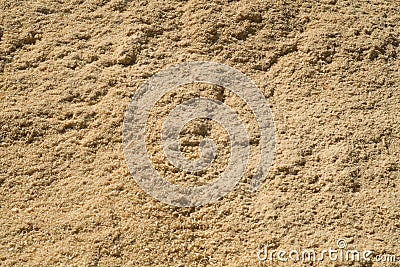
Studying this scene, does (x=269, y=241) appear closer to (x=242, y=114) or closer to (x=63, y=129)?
(x=242, y=114)

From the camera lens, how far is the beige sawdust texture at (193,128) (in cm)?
165

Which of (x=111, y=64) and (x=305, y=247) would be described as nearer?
(x=305, y=247)

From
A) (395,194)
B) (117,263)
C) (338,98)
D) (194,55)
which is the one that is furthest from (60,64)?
(395,194)

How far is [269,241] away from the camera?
1628 millimetres

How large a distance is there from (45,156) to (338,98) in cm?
95

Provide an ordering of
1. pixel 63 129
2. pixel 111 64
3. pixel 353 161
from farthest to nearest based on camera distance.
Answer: pixel 111 64, pixel 63 129, pixel 353 161

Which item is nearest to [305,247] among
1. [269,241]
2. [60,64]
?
[269,241]

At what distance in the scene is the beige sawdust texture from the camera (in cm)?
165

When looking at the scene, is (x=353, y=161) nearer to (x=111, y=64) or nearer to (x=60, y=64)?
(x=111, y=64)

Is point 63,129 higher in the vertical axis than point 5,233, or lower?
higher

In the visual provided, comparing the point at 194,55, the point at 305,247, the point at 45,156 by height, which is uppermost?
the point at 194,55

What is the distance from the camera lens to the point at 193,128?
1856mm

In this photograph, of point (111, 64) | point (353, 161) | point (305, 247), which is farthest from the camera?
point (111, 64)

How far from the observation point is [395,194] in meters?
1.69
